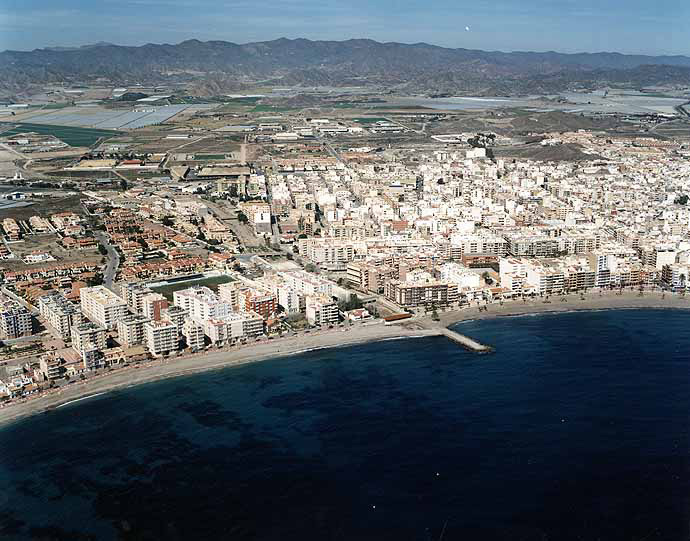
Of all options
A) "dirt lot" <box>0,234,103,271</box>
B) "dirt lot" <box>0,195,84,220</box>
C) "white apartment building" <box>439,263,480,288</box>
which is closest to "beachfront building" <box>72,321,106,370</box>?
"dirt lot" <box>0,234,103,271</box>

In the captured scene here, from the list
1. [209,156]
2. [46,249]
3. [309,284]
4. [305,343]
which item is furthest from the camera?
[209,156]

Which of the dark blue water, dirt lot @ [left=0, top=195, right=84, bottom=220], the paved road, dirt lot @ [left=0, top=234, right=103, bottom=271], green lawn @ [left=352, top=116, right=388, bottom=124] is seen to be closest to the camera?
the dark blue water

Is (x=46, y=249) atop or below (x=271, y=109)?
below

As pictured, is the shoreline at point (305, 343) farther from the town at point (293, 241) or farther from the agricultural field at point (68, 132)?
the agricultural field at point (68, 132)

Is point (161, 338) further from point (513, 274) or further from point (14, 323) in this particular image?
point (513, 274)

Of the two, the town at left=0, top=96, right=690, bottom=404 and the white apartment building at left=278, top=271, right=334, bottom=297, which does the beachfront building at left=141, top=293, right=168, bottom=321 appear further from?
the white apartment building at left=278, top=271, right=334, bottom=297

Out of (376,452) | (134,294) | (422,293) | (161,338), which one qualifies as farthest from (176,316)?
(376,452)
